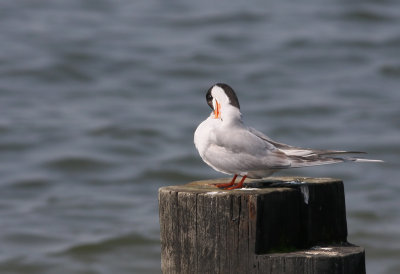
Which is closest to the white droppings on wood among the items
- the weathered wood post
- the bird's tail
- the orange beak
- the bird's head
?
the weathered wood post

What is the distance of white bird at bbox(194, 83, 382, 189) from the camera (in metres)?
4.34

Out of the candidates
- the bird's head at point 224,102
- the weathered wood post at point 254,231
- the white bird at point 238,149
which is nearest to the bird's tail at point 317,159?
the white bird at point 238,149

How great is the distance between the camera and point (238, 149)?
174 inches

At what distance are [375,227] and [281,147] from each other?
17.8 ft

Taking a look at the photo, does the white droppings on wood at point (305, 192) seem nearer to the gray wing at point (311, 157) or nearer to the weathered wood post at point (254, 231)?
the weathered wood post at point (254, 231)

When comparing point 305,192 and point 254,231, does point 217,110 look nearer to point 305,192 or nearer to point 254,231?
point 305,192

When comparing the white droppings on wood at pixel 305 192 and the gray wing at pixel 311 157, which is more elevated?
the gray wing at pixel 311 157

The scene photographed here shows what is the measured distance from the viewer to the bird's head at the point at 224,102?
4508mm

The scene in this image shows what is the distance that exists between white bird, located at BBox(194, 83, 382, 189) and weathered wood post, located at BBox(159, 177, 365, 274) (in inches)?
6.1

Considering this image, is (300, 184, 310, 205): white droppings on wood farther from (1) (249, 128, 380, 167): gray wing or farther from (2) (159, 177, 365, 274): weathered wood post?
(1) (249, 128, 380, 167): gray wing

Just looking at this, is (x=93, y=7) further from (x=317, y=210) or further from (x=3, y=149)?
(x=317, y=210)

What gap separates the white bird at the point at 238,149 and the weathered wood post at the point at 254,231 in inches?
6.1

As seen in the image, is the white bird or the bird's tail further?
the white bird

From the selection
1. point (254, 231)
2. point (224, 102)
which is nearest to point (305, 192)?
point (254, 231)
